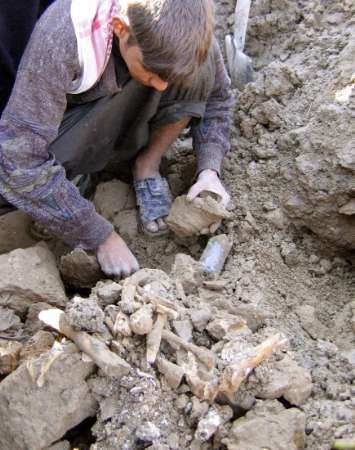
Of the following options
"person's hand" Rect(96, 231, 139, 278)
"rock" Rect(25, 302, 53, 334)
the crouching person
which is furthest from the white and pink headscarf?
"rock" Rect(25, 302, 53, 334)

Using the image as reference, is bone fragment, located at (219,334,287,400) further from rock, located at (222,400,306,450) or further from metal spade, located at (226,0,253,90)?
metal spade, located at (226,0,253,90)

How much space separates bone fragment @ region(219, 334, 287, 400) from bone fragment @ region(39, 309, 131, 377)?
9.3 inches

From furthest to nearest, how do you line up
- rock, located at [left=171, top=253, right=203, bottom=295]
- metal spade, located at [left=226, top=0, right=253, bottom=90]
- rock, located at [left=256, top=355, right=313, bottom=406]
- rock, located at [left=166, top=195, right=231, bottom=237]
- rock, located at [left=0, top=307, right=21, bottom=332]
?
1. metal spade, located at [left=226, top=0, right=253, bottom=90]
2. rock, located at [left=166, top=195, right=231, bottom=237]
3. rock, located at [left=171, top=253, right=203, bottom=295]
4. rock, located at [left=0, top=307, right=21, bottom=332]
5. rock, located at [left=256, top=355, right=313, bottom=406]

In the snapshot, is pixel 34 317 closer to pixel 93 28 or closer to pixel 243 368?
pixel 243 368

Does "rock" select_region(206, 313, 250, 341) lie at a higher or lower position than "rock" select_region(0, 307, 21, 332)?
higher

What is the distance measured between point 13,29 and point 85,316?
3.23ft

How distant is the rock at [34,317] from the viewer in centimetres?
169

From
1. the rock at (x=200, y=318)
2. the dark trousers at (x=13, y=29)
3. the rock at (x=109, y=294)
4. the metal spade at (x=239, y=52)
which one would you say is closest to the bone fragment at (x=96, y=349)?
the rock at (x=109, y=294)

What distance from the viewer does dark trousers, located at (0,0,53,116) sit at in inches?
72.4

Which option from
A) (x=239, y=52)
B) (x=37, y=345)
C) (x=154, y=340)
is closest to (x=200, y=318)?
(x=154, y=340)

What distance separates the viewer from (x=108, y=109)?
6.37 ft

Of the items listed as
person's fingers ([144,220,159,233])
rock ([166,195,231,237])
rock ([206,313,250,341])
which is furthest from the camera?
person's fingers ([144,220,159,233])

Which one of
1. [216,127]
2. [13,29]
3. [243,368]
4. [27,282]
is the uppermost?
[13,29]

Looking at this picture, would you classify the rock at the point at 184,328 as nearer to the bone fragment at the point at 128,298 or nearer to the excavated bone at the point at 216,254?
the bone fragment at the point at 128,298
